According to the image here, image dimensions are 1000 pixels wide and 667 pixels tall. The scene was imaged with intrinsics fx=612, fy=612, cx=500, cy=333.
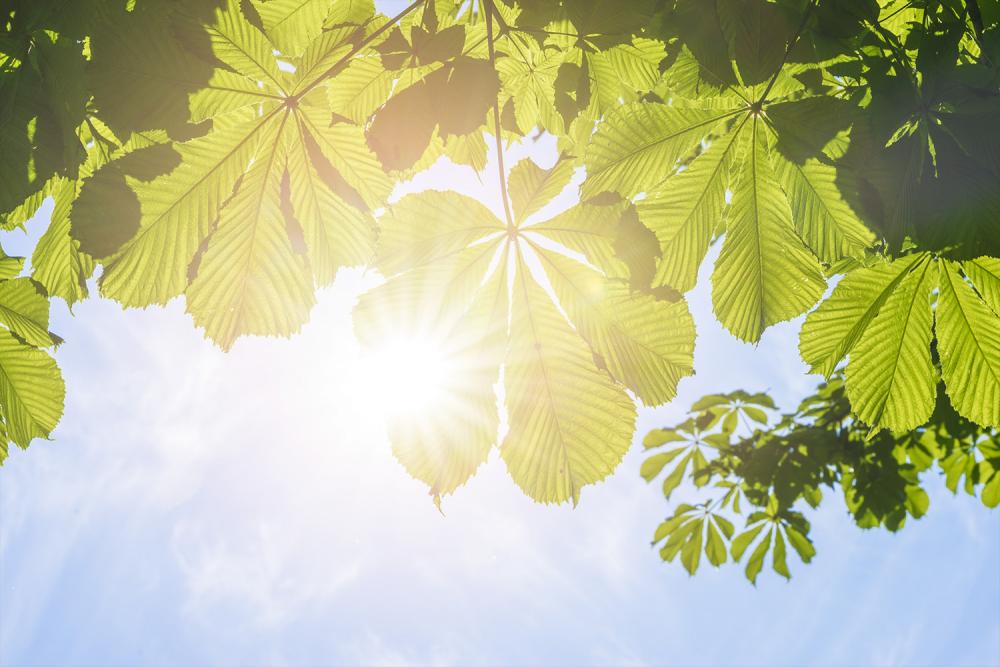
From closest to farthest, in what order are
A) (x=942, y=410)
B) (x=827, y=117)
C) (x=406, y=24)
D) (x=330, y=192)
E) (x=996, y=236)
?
(x=996, y=236)
(x=827, y=117)
(x=330, y=192)
(x=406, y=24)
(x=942, y=410)

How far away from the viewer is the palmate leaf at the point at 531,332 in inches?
44.3

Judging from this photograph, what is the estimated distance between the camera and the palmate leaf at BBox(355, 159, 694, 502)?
1.12m

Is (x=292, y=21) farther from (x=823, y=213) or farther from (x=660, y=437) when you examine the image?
(x=660, y=437)

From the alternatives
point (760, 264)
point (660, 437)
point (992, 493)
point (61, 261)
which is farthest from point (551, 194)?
point (992, 493)

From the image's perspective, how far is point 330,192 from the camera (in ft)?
3.99

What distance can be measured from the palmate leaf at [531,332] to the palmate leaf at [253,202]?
0.11 m

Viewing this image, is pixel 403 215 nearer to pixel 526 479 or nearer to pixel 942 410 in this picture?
pixel 526 479

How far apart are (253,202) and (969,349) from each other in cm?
149

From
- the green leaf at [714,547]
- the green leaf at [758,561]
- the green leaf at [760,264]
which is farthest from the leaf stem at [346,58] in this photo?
the green leaf at [758,561]

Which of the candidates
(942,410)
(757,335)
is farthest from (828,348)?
(942,410)

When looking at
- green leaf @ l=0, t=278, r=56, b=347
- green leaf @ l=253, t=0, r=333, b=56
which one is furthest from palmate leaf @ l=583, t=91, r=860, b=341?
green leaf @ l=0, t=278, r=56, b=347

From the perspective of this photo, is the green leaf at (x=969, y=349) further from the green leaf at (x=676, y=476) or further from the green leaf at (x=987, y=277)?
the green leaf at (x=676, y=476)

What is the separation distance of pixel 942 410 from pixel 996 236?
236 centimetres

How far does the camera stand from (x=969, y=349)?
1.28 meters
